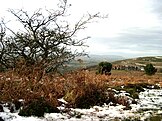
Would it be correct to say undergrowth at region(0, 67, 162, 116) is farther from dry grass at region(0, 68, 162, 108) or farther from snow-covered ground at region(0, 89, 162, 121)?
snow-covered ground at region(0, 89, 162, 121)

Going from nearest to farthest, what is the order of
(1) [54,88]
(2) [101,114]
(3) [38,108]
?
(3) [38,108]
(2) [101,114]
(1) [54,88]

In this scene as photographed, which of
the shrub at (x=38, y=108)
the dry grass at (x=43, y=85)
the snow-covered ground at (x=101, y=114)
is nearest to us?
the snow-covered ground at (x=101, y=114)

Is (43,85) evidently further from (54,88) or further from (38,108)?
(38,108)

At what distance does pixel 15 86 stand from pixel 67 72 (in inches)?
118

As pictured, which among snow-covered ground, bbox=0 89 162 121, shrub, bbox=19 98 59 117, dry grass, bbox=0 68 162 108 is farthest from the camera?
dry grass, bbox=0 68 162 108

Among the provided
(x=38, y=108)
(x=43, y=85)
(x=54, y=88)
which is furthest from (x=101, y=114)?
(x=54, y=88)

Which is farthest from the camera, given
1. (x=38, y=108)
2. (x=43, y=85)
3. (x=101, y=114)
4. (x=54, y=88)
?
(x=54, y=88)

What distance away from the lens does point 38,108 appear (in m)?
10.5

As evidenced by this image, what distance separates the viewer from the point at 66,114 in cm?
1085

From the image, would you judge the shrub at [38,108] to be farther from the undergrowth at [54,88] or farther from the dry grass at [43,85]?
the dry grass at [43,85]

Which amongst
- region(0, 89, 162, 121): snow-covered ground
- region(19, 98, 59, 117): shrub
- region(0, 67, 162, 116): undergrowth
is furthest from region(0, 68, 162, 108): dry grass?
region(0, 89, 162, 121): snow-covered ground

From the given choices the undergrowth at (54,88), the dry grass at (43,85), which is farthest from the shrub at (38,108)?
the dry grass at (43,85)

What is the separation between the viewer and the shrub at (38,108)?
33.7 feet

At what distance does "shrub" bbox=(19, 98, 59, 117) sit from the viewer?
10.3 m
